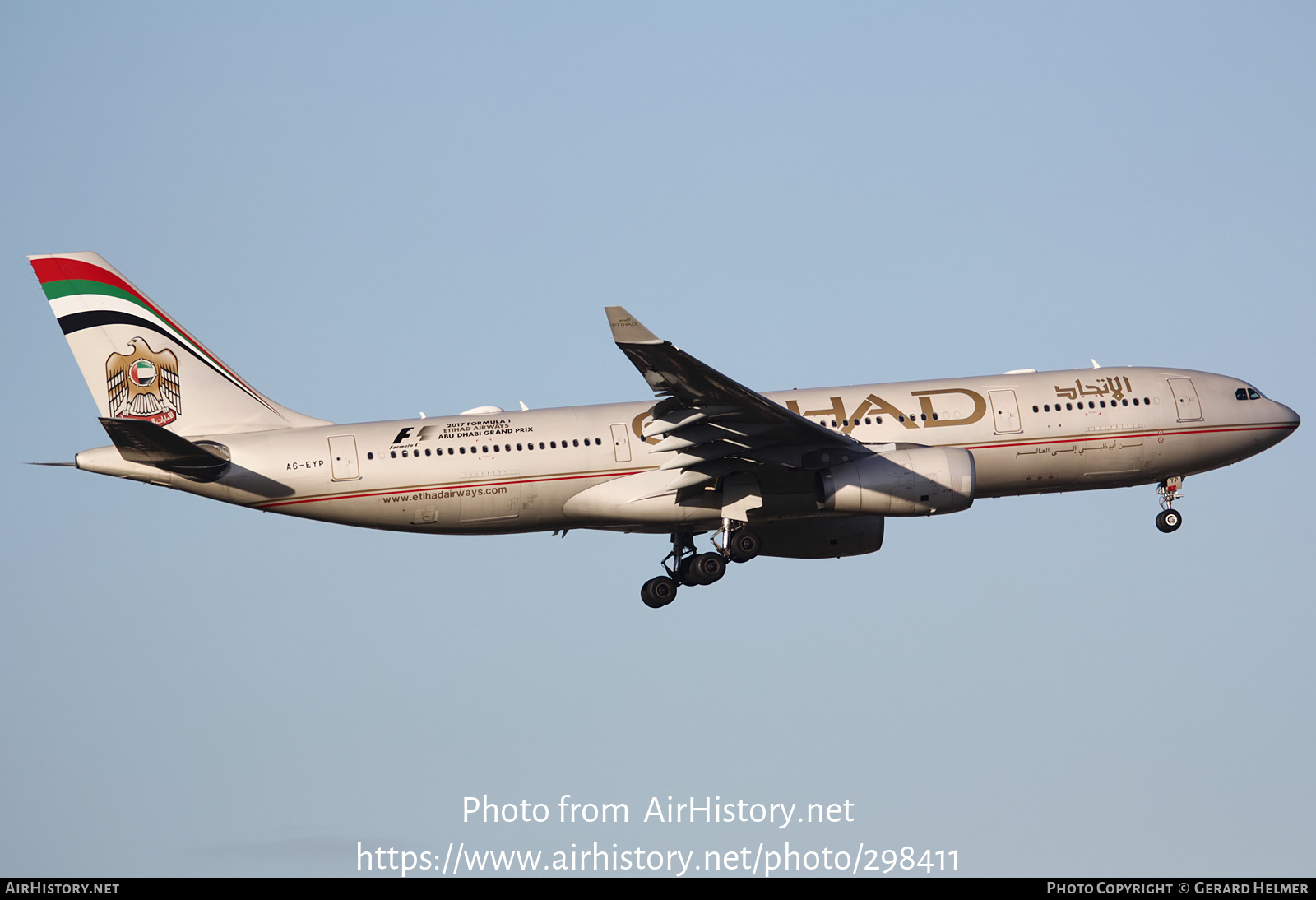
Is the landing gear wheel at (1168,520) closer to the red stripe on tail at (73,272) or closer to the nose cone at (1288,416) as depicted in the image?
the nose cone at (1288,416)

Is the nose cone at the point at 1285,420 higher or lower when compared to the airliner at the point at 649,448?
higher

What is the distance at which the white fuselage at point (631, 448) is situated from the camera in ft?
123

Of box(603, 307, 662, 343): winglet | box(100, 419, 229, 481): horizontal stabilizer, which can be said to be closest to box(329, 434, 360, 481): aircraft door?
box(100, 419, 229, 481): horizontal stabilizer

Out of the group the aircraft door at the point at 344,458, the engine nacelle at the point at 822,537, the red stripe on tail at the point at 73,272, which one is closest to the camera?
the aircraft door at the point at 344,458

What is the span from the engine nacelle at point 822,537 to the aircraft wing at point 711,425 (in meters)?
5.40

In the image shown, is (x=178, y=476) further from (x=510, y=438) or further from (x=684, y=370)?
(x=684, y=370)

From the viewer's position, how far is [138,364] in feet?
129

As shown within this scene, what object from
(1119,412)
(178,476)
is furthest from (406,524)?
(1119,412)

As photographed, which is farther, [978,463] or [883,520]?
[883,520]

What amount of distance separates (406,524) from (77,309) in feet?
35.2

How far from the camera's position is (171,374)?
3941 cm

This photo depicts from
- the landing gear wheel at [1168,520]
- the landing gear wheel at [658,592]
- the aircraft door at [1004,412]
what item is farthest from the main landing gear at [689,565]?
the landing gear wheel at [1168,520]

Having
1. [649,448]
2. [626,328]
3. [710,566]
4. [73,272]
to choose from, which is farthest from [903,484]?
[73,272]

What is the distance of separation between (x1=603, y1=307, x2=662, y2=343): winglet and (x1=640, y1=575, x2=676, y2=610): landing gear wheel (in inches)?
436
